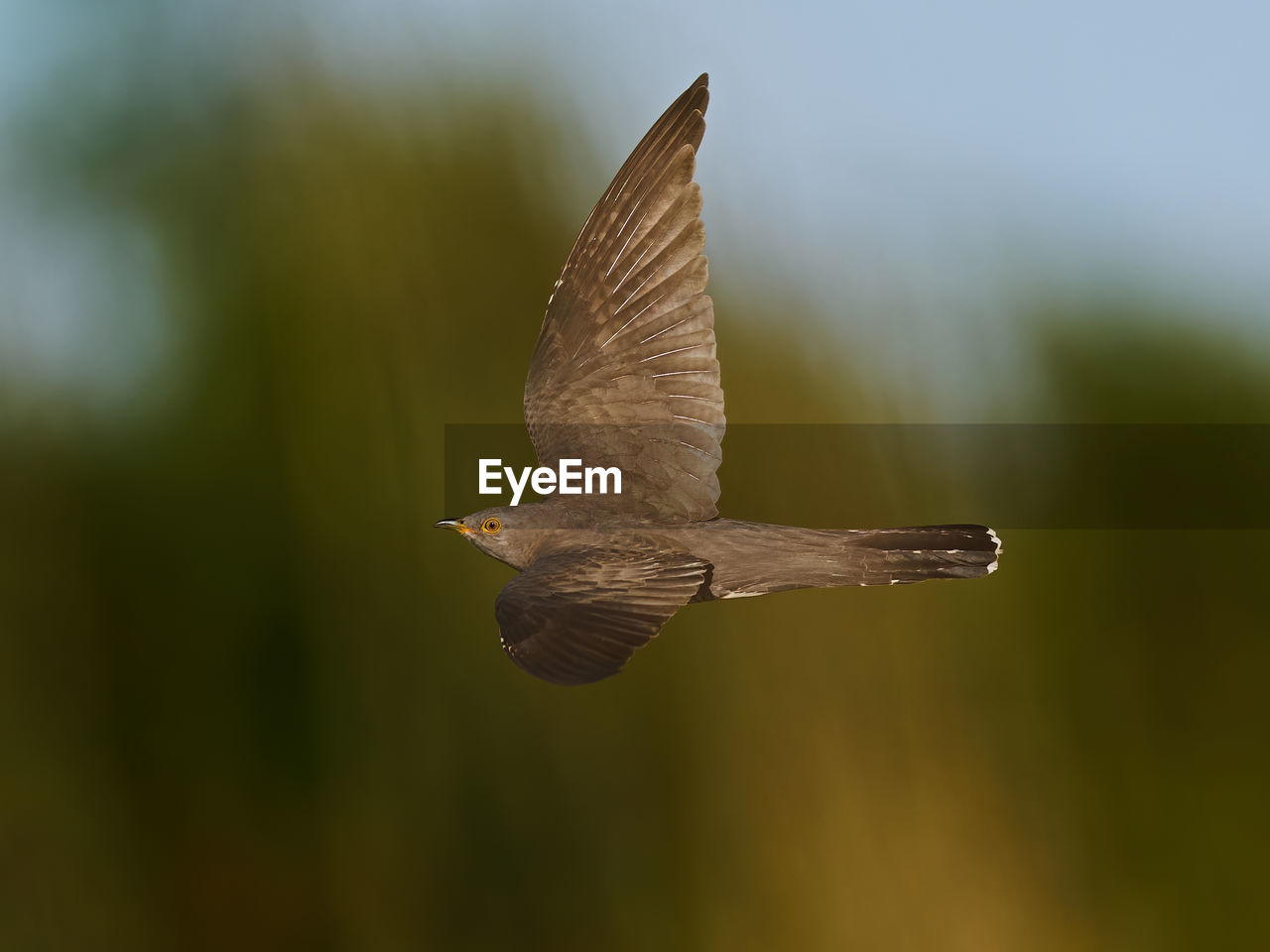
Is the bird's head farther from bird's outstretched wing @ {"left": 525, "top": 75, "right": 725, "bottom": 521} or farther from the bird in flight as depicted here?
bird's outstretched wing @ {"left": 525, "top": 75, "right": 725, "bottom": 521}

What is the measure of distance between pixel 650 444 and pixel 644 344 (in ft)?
0.50

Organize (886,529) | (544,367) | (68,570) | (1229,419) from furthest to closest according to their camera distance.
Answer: (1229,419) < (68,570) < (544,367) < (886,529)

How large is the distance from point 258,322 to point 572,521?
1.66 metres

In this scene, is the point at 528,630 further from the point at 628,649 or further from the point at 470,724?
the point at 470,724

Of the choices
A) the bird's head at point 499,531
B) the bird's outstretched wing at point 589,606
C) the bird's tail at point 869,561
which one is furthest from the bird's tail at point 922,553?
the bird's head at point 499,531

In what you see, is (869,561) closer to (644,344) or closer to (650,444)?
(650,444)

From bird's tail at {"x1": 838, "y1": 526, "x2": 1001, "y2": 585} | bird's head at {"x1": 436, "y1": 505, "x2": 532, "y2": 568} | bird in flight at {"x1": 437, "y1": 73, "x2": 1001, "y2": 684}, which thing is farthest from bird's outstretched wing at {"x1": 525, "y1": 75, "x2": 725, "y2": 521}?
bird's tail at {"x1": 838, "y1": 526, "x2": 1001, "y2": 585}

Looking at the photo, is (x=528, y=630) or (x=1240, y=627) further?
(x=1240, y=627)

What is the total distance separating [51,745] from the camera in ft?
7.46

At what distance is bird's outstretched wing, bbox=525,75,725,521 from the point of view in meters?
1.35

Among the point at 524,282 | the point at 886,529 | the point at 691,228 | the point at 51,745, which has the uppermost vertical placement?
the point at 524,282

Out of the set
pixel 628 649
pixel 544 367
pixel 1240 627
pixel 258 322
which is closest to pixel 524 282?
pixel 258 322

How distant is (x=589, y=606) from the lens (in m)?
1.13

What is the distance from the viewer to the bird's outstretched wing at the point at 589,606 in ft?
3.43
